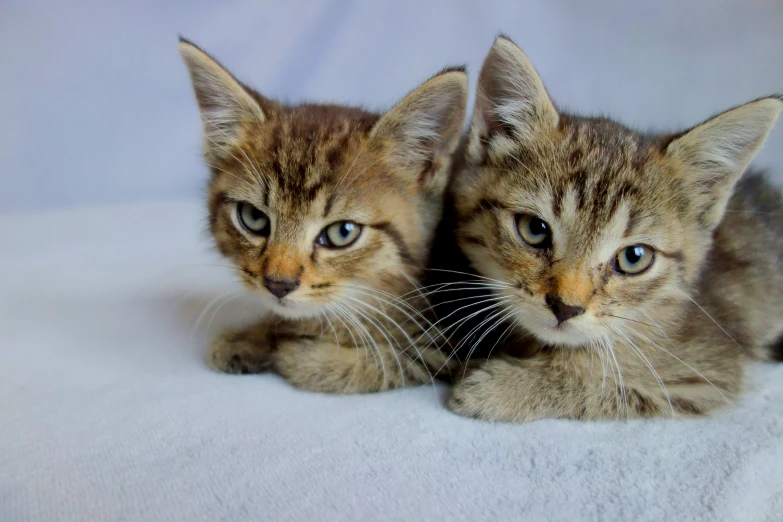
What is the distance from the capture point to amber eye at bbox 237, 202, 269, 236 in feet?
4.58

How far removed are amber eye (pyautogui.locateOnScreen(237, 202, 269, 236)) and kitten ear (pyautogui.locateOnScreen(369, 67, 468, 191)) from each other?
32 cm

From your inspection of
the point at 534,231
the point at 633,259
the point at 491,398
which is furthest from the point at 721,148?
the point at 491,398

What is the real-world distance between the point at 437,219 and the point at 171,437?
776mm

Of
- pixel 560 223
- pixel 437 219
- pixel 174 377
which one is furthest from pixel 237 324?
pixel 560 223

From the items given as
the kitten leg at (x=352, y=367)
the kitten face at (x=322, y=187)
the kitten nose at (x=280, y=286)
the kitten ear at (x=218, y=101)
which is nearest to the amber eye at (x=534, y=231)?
the kitten face at (x=322, y=187)

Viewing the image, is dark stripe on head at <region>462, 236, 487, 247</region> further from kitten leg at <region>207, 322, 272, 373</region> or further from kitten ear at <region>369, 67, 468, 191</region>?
kitten leg at <region>207, 322, 272, 373</region>

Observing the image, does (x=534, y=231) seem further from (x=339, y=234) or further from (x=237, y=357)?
(x=237, y=357)

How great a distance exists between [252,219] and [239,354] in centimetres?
36

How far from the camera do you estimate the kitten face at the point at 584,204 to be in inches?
48.1

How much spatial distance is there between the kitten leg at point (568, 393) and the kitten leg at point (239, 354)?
525 millimetres

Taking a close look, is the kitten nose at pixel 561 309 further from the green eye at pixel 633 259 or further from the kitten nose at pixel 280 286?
the kitten nose at pixel 280 286

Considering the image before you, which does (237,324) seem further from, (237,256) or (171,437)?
(171,437)

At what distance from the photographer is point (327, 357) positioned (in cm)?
144

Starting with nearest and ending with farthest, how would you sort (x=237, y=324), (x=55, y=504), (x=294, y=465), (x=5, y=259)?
(x=55, y=504) < (x=294, y=465) < (x=237, y=324) < (x=5, y=259)
